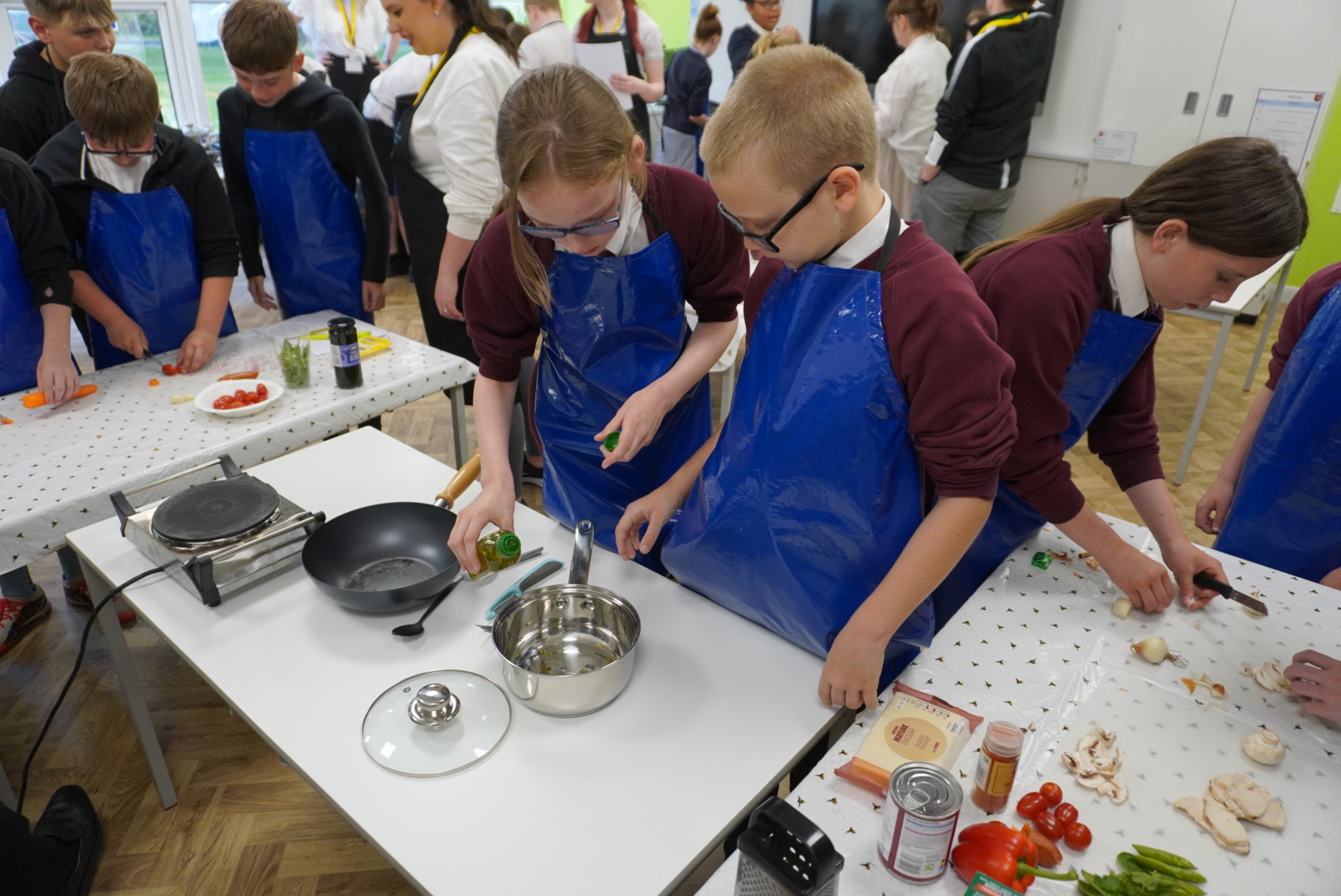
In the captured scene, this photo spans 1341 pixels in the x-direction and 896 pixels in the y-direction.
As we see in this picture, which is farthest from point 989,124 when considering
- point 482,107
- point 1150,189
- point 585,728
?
point 585,728

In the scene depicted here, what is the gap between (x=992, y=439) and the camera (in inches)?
36.4

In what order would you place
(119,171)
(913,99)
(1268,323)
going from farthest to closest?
(913,99) < (1268,323) < (119,171)

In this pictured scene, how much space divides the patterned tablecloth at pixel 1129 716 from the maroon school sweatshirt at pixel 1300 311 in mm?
506

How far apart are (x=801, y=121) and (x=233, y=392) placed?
158 centimetres

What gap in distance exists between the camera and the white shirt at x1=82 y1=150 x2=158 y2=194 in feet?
6.75

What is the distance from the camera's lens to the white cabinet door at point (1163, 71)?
4.61 m

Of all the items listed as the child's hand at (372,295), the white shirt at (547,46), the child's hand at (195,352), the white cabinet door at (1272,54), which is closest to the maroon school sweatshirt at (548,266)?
the child's hand at (195,352)

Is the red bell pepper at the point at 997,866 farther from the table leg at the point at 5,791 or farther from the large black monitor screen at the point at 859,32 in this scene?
the large black monitor screen at the point at 859,32

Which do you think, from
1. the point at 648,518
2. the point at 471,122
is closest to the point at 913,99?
the point at 471,122

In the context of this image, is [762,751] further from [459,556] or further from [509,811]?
[459,556]

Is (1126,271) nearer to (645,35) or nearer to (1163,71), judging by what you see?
(645,35)

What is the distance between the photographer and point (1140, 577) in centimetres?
122

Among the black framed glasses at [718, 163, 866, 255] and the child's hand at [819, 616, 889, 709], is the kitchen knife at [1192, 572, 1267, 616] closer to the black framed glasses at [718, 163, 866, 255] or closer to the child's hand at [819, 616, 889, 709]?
the child's hand at [819, 616, 889, 709]

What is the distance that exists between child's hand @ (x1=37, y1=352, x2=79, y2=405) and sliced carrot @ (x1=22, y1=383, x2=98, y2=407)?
15 millimetres
